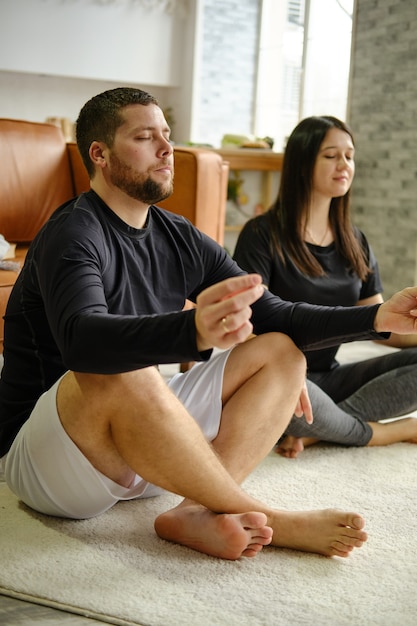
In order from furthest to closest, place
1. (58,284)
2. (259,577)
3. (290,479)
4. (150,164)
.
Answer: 1. (290,479)
2. (150,164)
3. (259,577)
4. (58,284)

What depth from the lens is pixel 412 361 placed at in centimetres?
235

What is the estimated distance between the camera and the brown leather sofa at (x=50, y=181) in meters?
3.02

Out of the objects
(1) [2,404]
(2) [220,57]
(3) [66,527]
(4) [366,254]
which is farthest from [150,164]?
(2) [220,57]

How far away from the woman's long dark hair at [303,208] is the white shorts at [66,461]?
0.66 metres

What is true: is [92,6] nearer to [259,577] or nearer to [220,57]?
[220,57]

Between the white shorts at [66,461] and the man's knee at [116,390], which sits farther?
the white shorts at [66,461]

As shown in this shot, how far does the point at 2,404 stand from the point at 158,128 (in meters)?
0.65

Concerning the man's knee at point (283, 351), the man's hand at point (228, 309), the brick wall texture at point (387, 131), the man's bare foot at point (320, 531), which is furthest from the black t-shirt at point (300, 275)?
the brick wall texture at point (387, 131)

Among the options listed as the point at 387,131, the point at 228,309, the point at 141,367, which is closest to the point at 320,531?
the point at 141,367

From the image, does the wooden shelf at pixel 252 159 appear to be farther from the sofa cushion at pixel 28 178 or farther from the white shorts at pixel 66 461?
the white shorts at pixel 66 461

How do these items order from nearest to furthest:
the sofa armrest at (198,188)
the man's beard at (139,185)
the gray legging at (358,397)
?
the man's beard at (139,185)
the gray legging at (358,397)
the sofa armrest at (198,188)

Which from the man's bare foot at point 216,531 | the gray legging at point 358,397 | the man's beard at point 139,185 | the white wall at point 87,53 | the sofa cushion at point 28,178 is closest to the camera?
the man's bare foot at point 216,531

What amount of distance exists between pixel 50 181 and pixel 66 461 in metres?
2.01

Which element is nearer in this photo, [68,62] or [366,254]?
[366,254]
